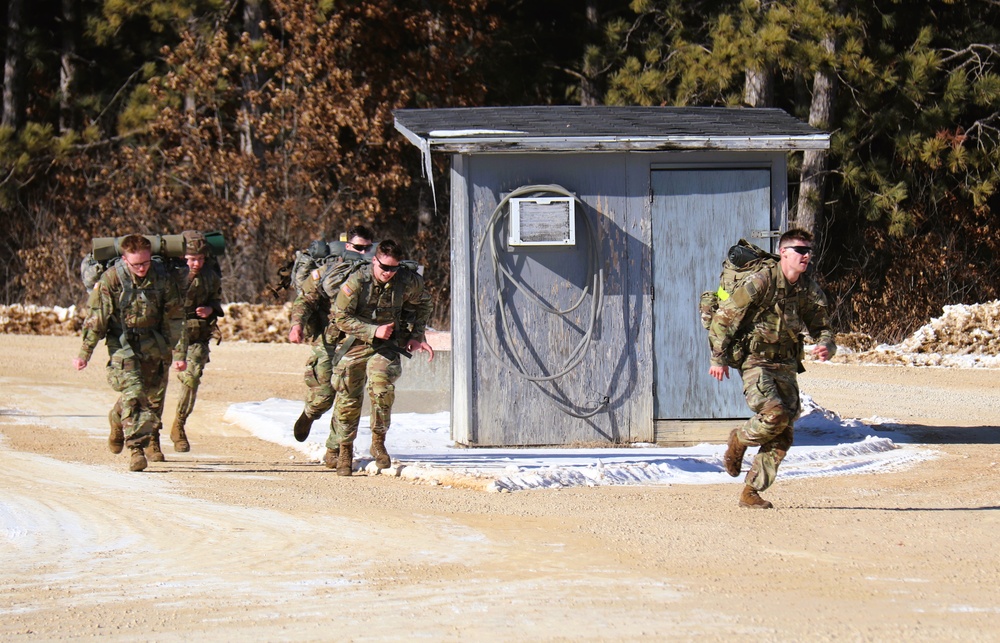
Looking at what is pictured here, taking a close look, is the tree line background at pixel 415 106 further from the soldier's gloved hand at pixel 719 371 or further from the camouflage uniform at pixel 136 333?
the soldier's gloved hand at pixel 719 371

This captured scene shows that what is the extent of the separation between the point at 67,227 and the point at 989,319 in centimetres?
1605

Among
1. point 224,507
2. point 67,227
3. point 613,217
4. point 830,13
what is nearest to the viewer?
point 224,507

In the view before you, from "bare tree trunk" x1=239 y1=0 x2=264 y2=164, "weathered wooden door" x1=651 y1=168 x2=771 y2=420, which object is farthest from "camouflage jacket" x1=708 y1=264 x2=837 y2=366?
"bare tree trunk" x1=239 y1=0 x2=264 y2=164

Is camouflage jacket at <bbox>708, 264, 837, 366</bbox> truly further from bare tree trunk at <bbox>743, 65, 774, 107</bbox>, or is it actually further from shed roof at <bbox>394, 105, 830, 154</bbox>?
bare tree trunk at <bbox>743, 65, 774, 107</bbox>

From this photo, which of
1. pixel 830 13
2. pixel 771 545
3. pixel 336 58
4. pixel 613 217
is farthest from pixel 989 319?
pixel 771 545

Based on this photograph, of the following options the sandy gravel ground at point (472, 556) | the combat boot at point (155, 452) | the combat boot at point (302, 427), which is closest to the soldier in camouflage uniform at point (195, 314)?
the sandy gravel ground at point (472, 556)

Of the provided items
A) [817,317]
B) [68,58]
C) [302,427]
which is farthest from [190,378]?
[68,58]

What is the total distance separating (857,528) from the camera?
783 centimetres

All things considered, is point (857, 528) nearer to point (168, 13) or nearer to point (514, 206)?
point (514, 206)

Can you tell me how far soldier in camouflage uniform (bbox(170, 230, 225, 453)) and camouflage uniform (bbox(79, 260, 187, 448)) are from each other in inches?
38.0

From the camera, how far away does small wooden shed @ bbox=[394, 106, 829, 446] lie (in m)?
11.1

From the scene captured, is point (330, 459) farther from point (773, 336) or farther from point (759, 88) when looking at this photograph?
point (759, 88)

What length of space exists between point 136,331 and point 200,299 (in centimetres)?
127

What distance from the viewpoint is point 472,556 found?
7.04 m
